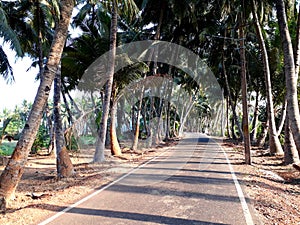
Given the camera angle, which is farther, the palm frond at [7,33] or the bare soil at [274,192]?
the palm frond at [7,33]

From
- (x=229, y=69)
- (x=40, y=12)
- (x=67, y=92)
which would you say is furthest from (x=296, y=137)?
(x=229, y=69)

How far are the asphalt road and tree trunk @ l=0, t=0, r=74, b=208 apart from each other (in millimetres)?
1585

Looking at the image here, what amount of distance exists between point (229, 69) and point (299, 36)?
61.8 feet

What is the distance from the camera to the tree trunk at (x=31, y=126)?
6344 mm

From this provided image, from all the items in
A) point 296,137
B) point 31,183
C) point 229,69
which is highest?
point 229,69

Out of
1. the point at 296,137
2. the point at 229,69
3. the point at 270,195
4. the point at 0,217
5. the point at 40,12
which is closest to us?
the point at 0,217

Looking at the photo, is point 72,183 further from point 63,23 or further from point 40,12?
point 40,12

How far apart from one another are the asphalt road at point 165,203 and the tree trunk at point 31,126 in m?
1.59

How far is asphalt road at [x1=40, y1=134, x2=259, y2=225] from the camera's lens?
5195 millimetres

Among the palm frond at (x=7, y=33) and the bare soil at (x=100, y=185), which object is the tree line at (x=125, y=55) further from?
the bare soil at (x=100, y=185)

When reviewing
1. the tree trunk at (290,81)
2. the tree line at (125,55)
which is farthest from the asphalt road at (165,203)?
the tree trunk at (290,81)

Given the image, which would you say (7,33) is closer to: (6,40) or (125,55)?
(6,40)

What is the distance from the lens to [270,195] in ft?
23.0

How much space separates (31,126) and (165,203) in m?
3.58
